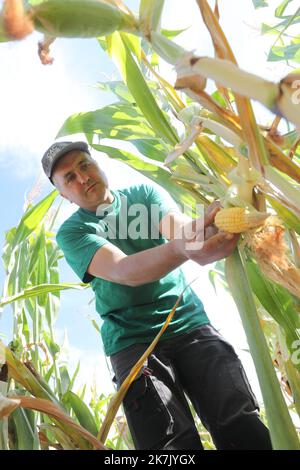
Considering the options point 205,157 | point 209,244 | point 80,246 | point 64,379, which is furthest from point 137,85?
point 64,379

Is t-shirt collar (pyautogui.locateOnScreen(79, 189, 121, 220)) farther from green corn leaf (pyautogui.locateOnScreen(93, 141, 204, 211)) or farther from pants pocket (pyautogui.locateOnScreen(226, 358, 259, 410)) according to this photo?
pants pocket (pyautogui.locateOnScreen(226, 358, 259, 410))

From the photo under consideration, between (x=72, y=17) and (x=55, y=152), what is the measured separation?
2.85ft

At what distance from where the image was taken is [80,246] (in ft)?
3.86

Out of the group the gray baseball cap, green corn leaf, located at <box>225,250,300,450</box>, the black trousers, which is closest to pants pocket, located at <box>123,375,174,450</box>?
the black trousers

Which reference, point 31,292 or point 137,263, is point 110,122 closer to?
point 137,263

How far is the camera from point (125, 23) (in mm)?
531

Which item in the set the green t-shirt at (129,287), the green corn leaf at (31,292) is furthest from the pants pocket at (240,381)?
the green corn leaf at (31,292)

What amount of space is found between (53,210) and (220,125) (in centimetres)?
96

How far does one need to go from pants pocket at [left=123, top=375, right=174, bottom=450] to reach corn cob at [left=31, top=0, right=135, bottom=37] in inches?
29.1

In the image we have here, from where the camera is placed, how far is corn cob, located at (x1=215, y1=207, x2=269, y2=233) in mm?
651

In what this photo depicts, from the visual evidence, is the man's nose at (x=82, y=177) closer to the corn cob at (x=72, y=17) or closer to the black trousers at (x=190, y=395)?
the black trousers at (x=190, y=395)
